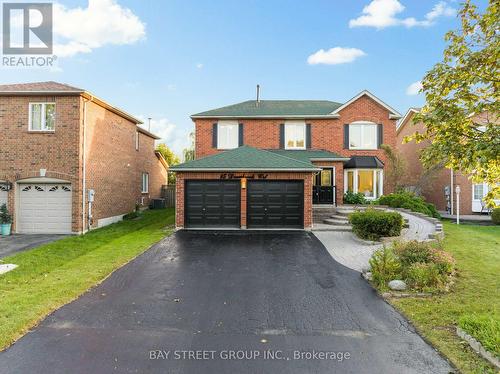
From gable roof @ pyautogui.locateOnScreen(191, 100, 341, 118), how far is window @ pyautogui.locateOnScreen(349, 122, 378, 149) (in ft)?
7.03

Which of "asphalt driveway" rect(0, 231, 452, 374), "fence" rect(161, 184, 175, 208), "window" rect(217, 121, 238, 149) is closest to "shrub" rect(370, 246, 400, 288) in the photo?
"asphalt driveway" rect(0, 231, 452, 374)

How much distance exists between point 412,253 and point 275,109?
16.0 metres

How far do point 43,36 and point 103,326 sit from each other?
47.0ft

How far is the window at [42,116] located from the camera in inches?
552

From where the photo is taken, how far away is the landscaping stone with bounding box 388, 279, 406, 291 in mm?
6418

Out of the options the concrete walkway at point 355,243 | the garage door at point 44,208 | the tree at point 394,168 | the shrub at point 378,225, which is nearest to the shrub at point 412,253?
the concrete walkway at point 355,243

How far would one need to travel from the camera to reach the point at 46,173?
13.9m

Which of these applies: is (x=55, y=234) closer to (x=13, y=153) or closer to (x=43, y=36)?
(x=13, y=153)

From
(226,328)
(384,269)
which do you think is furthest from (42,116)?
(384,269)

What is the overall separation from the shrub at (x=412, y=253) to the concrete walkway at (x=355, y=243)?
109cm

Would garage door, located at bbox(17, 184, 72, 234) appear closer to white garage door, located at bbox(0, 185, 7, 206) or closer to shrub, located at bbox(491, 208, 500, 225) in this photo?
white garage door, located at bbox(0, 185, 7, 206)

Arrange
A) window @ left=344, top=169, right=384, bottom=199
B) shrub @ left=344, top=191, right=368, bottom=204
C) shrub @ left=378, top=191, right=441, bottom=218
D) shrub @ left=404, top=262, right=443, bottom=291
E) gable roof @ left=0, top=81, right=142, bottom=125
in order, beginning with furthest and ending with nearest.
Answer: window @ left=344, top=169, right=384, bottom=199
shrub @ left=344, top=191, right=368, bottom=204
shrub @ left=378, top=191, right=441, bottom=218
gable roof @ left=0, top=81, right=142, bottom=125
shrub @ left=404, top=262, right=443, bottom=291

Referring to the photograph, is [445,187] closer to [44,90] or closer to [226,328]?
[226,328]

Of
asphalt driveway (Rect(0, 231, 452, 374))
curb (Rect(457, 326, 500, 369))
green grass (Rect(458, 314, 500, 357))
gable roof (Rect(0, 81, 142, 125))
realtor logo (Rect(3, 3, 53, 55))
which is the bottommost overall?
asphalt driveway (Rect(0, 231, 452, 374))
